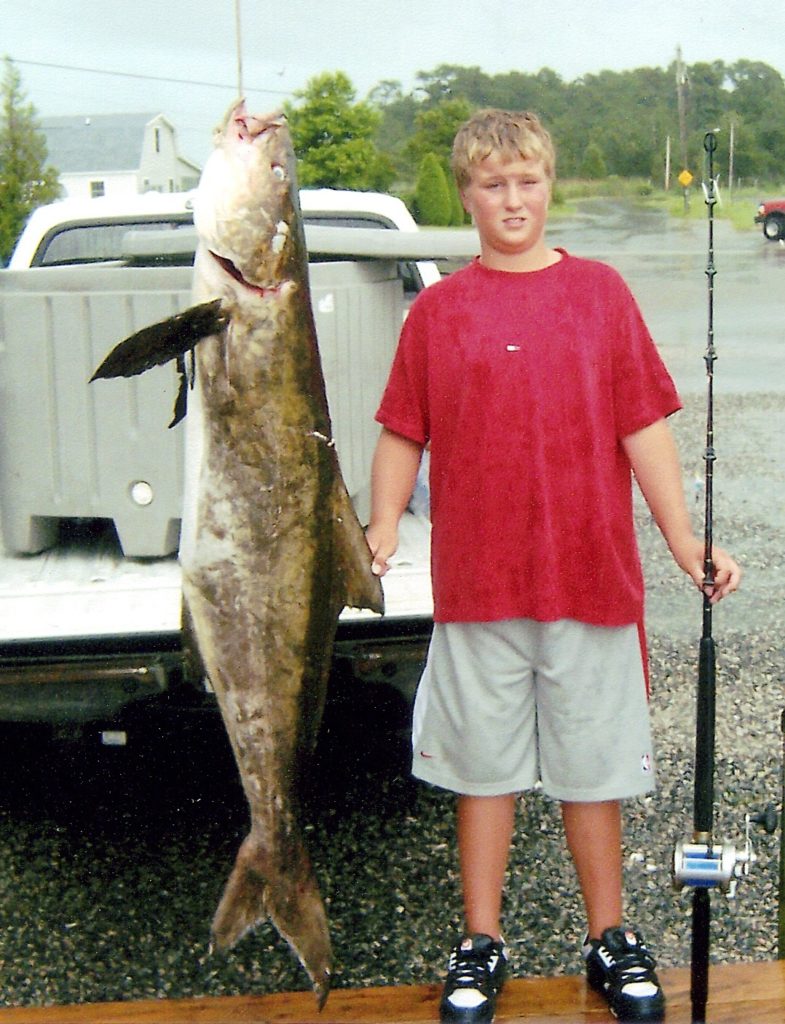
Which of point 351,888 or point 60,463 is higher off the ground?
point 60,463

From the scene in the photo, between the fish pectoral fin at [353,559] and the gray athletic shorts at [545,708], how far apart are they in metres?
0.23

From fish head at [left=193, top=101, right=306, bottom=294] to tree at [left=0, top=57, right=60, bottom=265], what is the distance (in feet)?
115

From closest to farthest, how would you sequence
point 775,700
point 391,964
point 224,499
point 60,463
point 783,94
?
point 224,499 → point 391,964 → point 60,463 → point 775,700 → point 783,94

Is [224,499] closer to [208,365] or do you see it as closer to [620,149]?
[208,365]

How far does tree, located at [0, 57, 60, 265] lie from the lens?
125 ft

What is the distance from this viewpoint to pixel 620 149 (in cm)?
1080

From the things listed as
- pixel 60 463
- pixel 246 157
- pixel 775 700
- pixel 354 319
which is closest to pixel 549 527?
pixel 246 157

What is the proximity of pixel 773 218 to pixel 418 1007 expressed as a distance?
33510 mm

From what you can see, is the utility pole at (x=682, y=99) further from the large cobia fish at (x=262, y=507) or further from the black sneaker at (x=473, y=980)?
the black sneaker at (x=473, y=980)

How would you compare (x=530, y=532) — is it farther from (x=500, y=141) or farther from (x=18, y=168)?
(x=18, y=168)

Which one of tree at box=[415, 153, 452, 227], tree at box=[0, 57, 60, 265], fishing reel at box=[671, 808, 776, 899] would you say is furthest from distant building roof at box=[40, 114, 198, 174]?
fishing reel at box=[671, 808, 776, 899]

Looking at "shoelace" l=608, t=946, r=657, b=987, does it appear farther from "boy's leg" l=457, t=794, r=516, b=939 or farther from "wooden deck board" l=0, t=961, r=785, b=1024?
"boy's leg" l=457, t=794, r=516, b=939

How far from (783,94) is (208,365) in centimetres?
866

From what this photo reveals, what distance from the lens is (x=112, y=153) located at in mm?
63250
